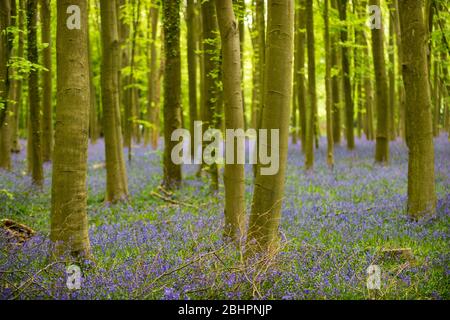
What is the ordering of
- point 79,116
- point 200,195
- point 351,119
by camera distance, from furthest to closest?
1. point 351,119
2. point 200,195
3. point 79,116

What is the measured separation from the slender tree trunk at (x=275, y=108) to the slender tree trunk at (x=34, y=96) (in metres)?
6.93

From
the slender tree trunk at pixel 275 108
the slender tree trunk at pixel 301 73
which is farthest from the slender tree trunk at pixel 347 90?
the slender tree trunk at pixel 275 108

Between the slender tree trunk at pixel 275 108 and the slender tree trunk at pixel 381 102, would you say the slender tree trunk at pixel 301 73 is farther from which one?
the slender tree trunk at pixel 275 108

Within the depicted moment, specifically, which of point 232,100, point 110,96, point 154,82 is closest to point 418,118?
point 232,100

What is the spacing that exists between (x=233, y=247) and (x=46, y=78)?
420 inches

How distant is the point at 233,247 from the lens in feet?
20.1

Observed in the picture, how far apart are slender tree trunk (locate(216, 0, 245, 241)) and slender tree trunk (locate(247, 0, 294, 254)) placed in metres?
0.57

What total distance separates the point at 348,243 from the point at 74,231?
12.4ft

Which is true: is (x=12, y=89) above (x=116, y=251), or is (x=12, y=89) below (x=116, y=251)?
above

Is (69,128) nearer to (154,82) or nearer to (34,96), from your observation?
(34,96)

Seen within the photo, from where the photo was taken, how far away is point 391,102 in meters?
24.9

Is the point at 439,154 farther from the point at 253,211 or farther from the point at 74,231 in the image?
the point at 74,231

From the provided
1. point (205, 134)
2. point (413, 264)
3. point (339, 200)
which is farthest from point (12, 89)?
point (413, 264)

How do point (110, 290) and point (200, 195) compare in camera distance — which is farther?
point (200, 195)
